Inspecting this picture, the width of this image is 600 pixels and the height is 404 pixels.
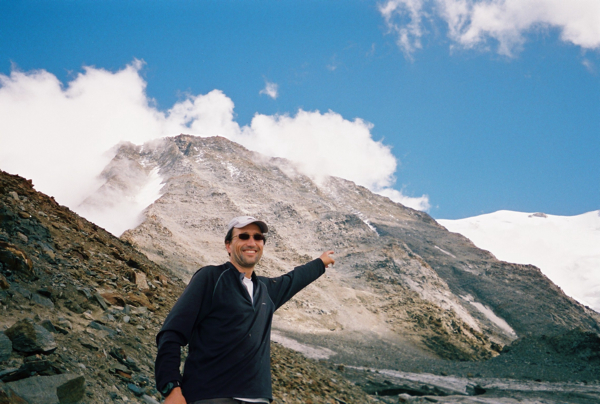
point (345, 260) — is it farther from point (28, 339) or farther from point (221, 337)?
point (221, 337)

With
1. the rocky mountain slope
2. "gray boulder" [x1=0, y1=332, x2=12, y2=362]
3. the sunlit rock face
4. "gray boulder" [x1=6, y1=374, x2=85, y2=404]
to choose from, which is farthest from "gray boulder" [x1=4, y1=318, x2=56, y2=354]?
the sunlit rock face

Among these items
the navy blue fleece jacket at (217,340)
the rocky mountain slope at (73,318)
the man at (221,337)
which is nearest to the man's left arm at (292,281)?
the man at (221,337)

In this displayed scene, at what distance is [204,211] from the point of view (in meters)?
81.2

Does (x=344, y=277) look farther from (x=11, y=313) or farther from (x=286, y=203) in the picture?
(x=11, y=313)

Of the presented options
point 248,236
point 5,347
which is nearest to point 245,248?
point 248,236

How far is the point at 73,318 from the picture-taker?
6.86 m

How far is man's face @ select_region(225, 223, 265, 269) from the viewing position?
347cm

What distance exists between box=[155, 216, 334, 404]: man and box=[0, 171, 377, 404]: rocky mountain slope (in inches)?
74.8

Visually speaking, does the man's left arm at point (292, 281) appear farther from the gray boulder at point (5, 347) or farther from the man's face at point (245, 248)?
→ the gray boulder at point (5, 347)

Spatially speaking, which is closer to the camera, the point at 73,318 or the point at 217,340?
the point at 217,340

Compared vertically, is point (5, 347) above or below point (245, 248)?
below

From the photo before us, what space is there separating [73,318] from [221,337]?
5.35 metres

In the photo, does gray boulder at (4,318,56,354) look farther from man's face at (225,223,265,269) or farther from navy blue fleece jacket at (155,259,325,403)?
man's face at (225,223,265,269)

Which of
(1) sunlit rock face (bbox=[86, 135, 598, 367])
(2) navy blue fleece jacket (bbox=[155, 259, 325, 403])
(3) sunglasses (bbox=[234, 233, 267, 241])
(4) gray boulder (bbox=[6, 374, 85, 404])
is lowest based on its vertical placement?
(4) gray boulder (bbox=[6, 374, 85, 404])
